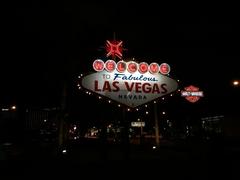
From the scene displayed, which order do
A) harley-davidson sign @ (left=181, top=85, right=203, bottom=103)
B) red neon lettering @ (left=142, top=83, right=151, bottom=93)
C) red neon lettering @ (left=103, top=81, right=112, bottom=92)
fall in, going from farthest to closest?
harley-davidson sign @ (left=181, top=85, right=203, bottom=103) < red neon lettering @ (left=142, top=83, right=151, bottom=93) < red neon lettering @ (left=103, top=81, right=112, bottom=92)

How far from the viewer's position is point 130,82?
1537cm

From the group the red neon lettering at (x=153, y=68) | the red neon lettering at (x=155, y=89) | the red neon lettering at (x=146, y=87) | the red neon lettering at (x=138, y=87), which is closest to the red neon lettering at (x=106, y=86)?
the red neon lettering at (x=138, y=87)

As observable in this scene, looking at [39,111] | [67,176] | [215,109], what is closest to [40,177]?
[67,176]

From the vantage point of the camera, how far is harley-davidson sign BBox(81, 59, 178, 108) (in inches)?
576

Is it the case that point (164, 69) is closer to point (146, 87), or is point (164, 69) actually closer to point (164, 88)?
point (164, 88)

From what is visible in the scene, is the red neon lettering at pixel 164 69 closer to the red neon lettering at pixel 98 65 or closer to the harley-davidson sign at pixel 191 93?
the red neon lettering at pixel 98 65

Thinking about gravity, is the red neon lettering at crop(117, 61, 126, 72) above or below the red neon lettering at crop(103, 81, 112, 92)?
above

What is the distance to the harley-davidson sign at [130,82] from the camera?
1462 cm

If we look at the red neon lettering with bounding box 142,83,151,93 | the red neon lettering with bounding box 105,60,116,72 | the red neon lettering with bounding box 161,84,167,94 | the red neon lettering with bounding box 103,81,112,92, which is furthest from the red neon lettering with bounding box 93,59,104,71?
the red neon lettering with bounding box 161,84,167,94

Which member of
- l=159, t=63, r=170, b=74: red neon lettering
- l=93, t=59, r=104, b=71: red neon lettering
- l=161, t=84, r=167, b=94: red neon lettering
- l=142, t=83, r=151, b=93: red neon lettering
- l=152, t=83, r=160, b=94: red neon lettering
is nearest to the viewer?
l=93, t=59, r=104, b=71: red neon lettering

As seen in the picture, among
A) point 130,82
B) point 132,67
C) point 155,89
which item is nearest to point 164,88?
point 155,89

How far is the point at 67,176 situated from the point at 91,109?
4974cm

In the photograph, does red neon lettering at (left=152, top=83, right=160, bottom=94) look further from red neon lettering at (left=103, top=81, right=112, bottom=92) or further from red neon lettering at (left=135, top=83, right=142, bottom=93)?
red neon lettering at (left=103, top=81, right=112, bottom=92)

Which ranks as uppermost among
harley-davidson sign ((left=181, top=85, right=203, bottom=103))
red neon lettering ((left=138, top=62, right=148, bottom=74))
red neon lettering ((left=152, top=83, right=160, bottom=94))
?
harley-davidson sign ((left=181, top=85, right=203, bottom=103))
